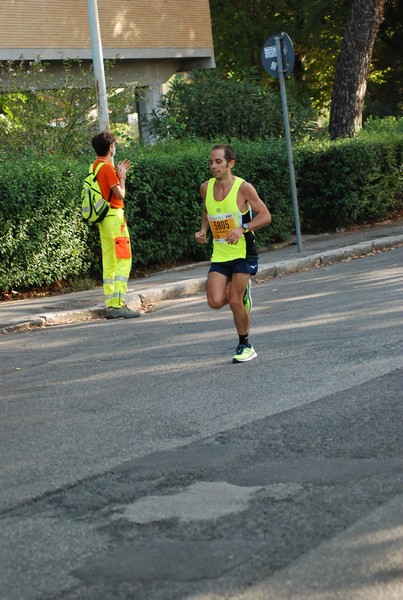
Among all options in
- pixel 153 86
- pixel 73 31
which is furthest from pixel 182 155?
pixel 153 86

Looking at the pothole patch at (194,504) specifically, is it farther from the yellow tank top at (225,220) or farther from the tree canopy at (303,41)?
the tree canopy at (303,41)

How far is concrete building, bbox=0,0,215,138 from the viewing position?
25203mm

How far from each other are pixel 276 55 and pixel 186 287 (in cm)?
476

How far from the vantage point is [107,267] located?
1342 cm

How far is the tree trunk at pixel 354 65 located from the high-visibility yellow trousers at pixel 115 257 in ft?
41.6

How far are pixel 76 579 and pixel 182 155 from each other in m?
13.5

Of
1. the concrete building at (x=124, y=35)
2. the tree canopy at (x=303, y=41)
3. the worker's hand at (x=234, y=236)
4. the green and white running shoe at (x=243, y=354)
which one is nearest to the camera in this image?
the worker's hand at (x=234, y=236)

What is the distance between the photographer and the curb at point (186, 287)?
42.6 ft

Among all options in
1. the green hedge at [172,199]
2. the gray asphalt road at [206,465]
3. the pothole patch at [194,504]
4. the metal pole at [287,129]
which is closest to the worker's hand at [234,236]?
the gray asphalt road at [206,465]

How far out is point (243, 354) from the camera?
9.54 m

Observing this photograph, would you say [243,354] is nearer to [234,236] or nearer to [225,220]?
[234,236]

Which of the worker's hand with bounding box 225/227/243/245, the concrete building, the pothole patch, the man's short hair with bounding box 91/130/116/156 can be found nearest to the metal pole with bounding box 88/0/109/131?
the man's short hair with bounding box 91/130/116/156

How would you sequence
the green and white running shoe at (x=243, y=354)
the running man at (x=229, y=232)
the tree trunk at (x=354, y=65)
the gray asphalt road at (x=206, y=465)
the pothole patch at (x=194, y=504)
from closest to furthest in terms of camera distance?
the gray asphalt road at (x=206, y=465)
the pothole patch at (x=194, y=504)
the green and white running shoe at (x=243, y=354)
the running man at (x=229, y=232)
the tree trunk at (x=354, y=65)

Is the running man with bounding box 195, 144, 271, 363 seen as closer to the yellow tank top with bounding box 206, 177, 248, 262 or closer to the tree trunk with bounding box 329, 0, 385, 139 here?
the yellow tank top with bounding box 206, 177, 248, 262
